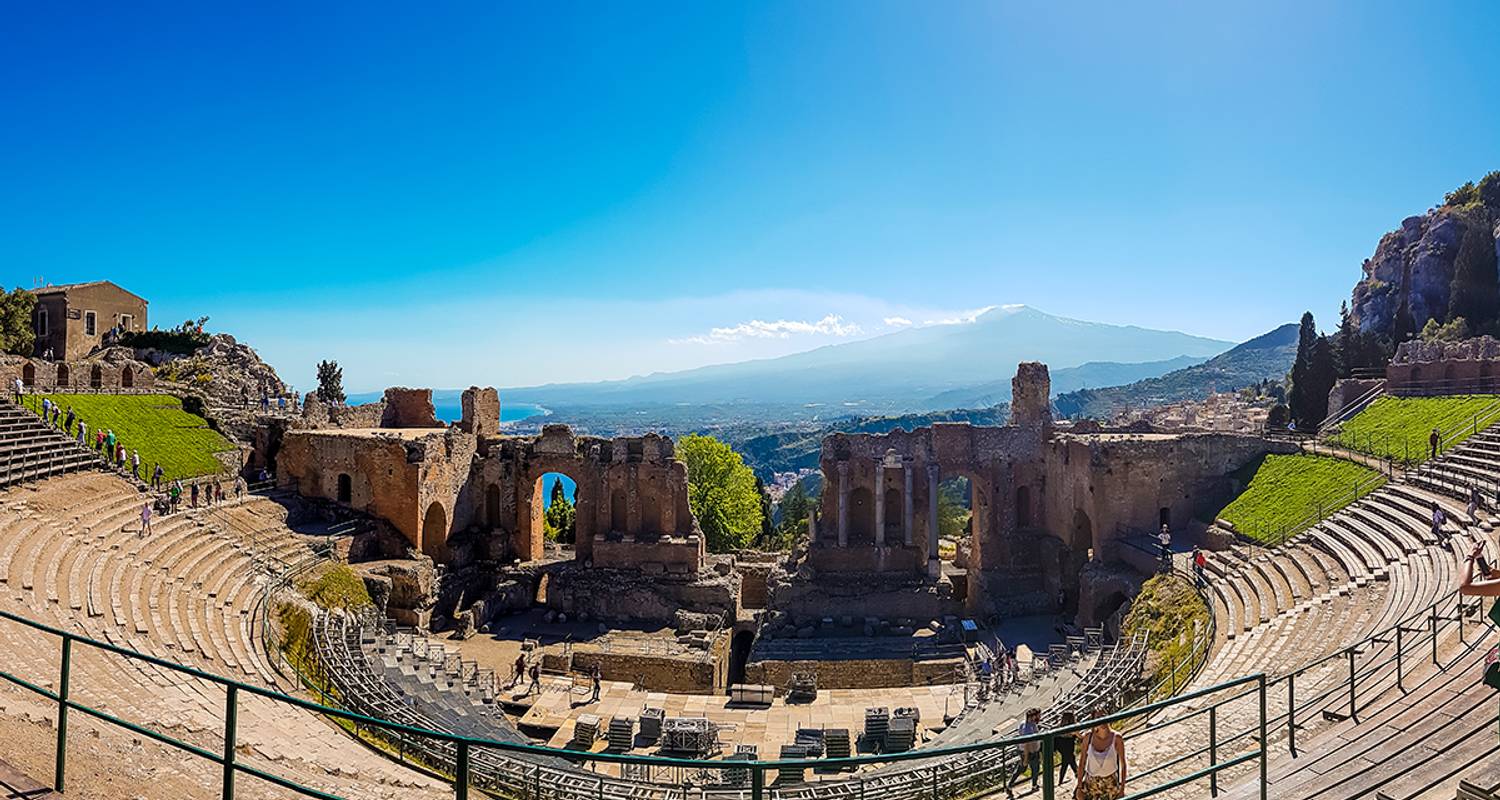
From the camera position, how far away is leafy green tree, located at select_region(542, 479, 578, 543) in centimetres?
4544

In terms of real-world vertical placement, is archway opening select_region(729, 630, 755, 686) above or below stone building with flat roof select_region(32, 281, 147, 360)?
below

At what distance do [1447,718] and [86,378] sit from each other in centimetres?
4584

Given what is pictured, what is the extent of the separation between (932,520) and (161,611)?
961 inches

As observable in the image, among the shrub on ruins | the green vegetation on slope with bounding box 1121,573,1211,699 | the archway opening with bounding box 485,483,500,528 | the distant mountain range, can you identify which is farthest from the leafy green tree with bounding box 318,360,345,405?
the distant mountain range

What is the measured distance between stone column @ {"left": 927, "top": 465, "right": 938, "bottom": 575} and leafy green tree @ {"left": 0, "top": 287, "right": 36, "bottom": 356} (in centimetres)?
4919

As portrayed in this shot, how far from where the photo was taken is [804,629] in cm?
2889

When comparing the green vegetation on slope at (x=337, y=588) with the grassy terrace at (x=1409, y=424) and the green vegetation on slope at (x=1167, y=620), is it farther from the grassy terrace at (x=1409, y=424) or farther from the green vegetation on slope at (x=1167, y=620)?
the grassy terrace at (x=1409, y=424)

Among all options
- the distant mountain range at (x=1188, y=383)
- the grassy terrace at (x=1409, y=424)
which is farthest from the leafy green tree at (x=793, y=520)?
the distant mountain range at (x=1188, y=383)

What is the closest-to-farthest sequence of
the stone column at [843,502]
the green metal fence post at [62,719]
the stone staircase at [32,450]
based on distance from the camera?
the green metal fence post at [62,719]
the stone staircase at [32,450]
the stone column at [843,502]

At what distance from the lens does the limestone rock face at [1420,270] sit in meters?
57.3

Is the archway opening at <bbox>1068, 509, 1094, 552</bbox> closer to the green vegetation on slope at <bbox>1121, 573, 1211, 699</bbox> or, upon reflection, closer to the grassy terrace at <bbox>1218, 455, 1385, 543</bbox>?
the grassy terrace at <bbox>1218, 455, 1385, 543</bbox>

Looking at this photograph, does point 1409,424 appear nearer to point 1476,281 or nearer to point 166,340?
point 1476,281

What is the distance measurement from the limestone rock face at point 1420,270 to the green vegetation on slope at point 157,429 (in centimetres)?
7350

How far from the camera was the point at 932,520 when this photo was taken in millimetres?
31547
